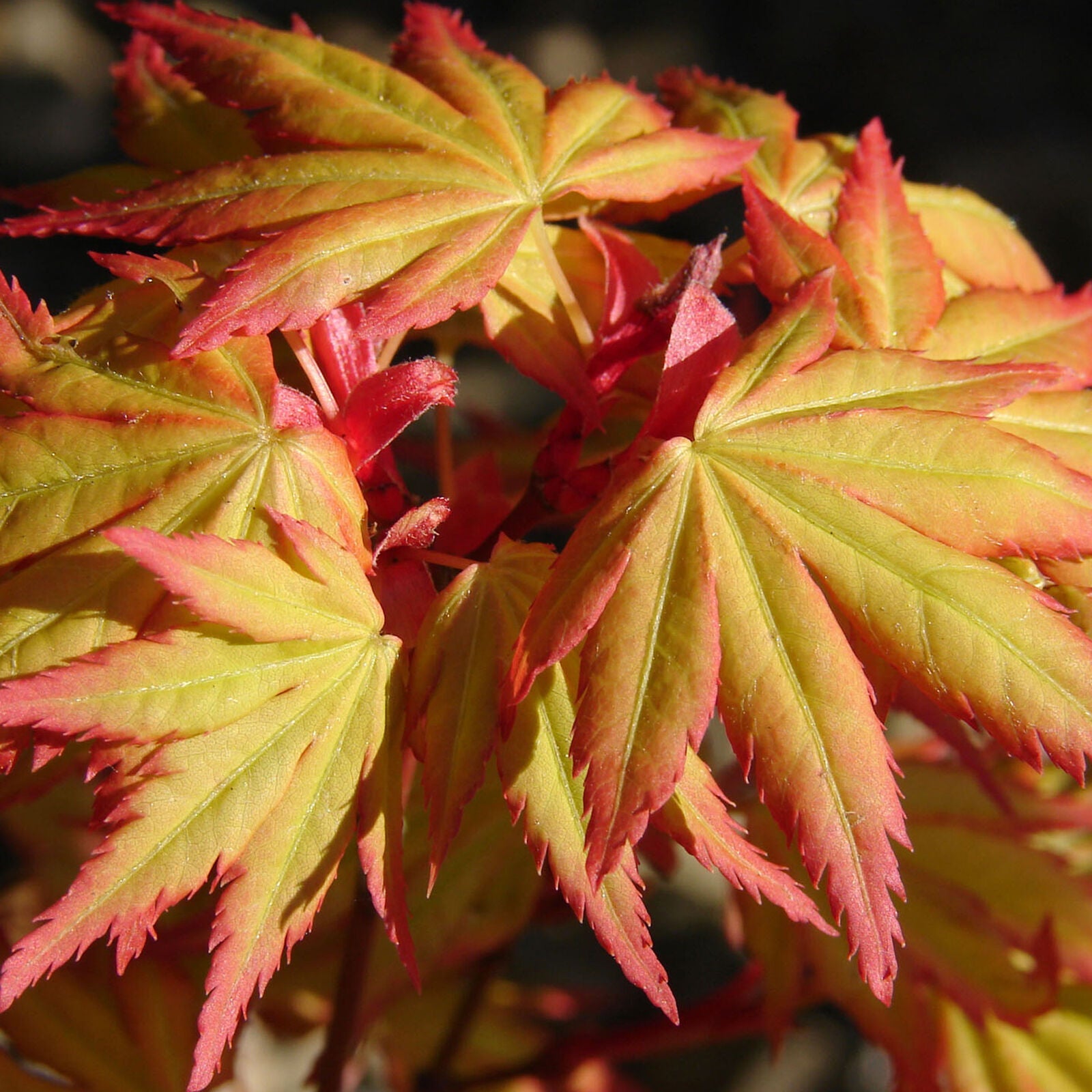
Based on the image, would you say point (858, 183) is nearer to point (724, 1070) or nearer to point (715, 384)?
point (715, 384)

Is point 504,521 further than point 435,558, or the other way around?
point 504,521

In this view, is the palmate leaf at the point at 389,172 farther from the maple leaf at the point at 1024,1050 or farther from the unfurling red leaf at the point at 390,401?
the maple leaf at the point at 1024,1050

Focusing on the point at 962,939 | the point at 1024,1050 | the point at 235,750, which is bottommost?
the point at 1024,1050

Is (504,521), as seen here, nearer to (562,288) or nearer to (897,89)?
(562,288)

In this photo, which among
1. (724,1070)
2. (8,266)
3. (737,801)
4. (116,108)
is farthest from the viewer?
(8,266)

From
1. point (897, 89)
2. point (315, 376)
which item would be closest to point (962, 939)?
point (315, 376)

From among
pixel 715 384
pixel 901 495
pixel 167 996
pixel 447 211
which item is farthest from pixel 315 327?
pixel 167 996

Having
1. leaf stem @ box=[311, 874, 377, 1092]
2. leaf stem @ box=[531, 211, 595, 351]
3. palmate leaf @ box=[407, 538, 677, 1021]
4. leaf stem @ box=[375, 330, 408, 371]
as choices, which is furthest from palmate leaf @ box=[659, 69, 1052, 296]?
leaf stem @ box=[311, 874, 377, 1092]

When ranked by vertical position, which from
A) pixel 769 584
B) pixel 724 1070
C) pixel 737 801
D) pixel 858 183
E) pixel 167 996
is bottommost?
pixel 724 1070
